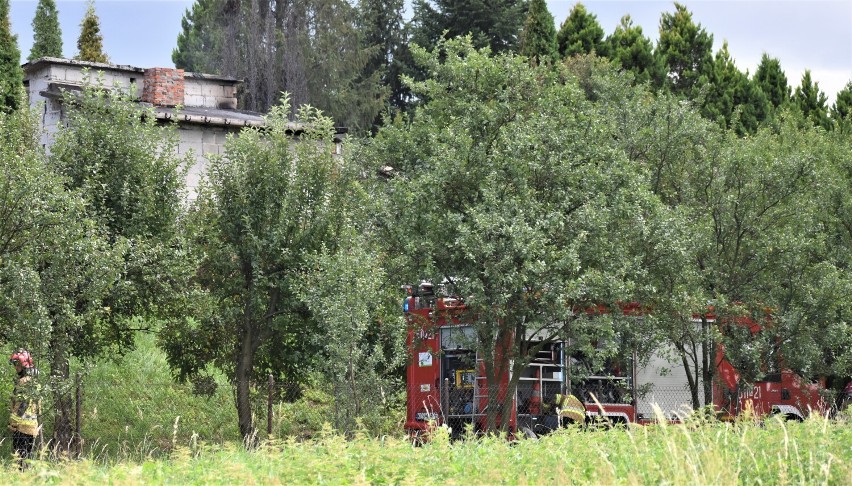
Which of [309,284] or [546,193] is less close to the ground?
[546,193]

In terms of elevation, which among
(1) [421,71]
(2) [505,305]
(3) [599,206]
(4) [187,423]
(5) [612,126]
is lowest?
(4) [187,423]

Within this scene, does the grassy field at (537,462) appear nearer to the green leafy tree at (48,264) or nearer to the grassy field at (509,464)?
the grassy field at (509,464)

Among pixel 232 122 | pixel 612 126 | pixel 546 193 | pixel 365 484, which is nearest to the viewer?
pixel 365 484

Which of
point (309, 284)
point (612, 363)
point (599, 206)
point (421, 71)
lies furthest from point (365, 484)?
point (421, 71)

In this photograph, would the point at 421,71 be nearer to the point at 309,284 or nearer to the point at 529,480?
the point at 309,284

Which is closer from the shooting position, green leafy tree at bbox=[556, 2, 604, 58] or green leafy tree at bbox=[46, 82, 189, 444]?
green leafy tree at bbox=[46, 82, 189, 444]

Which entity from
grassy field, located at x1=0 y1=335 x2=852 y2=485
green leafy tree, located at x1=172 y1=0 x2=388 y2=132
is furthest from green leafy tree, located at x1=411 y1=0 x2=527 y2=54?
grassy field, located at x1=0 y1=335 x2=852 y2=485

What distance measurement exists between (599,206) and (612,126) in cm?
268

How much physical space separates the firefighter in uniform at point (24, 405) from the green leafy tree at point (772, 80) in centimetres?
3803

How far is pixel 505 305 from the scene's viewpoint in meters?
19.8

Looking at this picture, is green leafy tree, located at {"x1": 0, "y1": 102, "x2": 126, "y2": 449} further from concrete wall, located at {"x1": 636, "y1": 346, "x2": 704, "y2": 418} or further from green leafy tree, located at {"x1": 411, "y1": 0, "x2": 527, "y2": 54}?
green leafy tree, located at {"x1": 411, "y1": 0, "x2": 527, "y2": 54}

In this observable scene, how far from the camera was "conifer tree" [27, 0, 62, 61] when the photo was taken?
54894 mm

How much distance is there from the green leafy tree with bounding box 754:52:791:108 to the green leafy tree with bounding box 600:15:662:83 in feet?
19.6

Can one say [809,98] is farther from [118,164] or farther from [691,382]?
[118,164]
